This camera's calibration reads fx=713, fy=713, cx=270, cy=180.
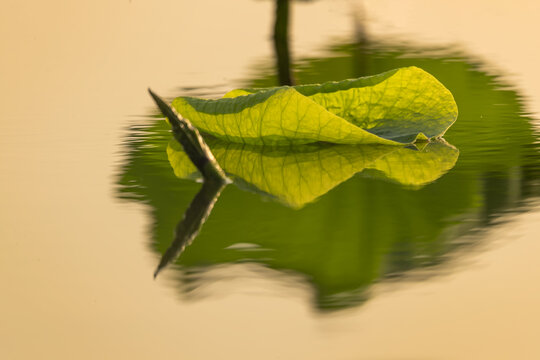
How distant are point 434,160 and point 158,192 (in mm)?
358

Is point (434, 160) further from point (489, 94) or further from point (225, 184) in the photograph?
point (489, 94)

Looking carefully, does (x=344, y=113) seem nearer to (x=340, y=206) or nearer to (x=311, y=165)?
(x=311, y=165)

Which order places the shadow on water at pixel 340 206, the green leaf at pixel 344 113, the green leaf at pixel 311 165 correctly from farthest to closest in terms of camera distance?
the green leaf at pixel 344 113 < the green leaf at pixel 311 165 < the shadow on water at pixel 340 206

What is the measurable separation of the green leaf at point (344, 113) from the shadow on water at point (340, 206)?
0.03 metres

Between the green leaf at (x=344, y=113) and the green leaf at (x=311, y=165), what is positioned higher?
the green leaf at (x=344, y=113)

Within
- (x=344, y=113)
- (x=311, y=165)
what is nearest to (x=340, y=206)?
(x=311, y=165)

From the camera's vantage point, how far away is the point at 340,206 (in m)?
0.69

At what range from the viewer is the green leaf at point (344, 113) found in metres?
0.98

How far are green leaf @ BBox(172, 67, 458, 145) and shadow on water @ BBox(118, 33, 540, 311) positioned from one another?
0.03 meters

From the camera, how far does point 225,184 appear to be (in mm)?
798

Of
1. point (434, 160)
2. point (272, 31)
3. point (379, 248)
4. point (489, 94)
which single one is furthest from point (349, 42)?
point (379, 248)

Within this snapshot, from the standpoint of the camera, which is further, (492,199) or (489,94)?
(489,94)

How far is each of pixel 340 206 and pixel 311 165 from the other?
0.20m

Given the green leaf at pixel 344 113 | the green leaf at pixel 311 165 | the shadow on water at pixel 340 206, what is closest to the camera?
the shadow on water at pixel 340 206
